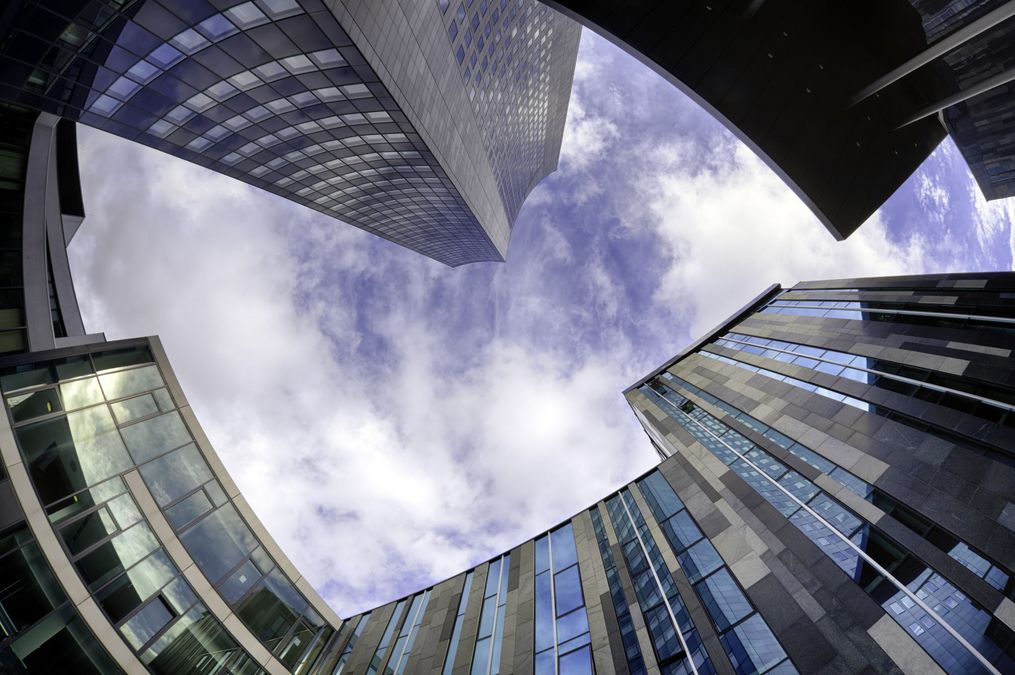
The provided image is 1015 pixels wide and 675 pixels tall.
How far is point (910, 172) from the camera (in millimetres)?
26547

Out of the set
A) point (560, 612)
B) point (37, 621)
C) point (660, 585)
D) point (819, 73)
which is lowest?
point (560, 612)

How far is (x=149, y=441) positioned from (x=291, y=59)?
65.0 ft

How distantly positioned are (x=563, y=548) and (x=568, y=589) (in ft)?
11.1

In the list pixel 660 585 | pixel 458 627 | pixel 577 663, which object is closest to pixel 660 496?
pixel 660 585

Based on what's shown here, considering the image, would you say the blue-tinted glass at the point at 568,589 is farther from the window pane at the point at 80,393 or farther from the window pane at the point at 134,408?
the window pane at the point at 80,393

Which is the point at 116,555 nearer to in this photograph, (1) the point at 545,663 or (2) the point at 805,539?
(1) the point at 545,663

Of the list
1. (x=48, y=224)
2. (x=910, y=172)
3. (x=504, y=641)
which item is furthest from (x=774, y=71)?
(x=48, y=224)

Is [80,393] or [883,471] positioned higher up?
[80,393]

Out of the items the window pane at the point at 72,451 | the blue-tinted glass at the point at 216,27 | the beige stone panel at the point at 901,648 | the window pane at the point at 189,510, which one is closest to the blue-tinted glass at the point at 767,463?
the beige stone panel at the point at 901,648

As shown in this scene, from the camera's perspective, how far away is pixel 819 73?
17.7 meters

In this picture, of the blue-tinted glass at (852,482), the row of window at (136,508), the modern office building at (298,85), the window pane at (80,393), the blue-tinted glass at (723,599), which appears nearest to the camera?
the blue-tinted glass at (723,599)

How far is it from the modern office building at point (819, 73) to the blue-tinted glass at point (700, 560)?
15.4 metres

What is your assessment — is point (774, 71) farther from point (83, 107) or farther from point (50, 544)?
point (83, 107)

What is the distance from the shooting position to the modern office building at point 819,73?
47.3 feet
